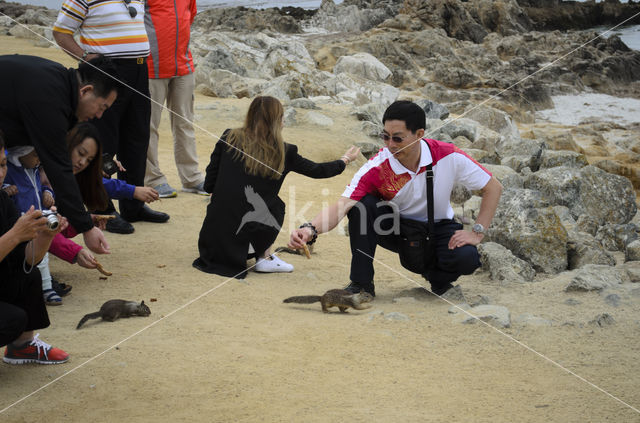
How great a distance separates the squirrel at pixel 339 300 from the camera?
12.6 ft

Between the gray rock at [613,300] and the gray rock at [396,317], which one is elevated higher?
the gray rock at [613,300]

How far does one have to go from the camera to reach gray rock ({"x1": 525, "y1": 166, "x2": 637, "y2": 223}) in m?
7.51

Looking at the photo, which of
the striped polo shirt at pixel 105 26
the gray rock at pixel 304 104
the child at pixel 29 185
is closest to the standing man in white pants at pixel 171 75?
the striped polo shirt at pixel 105 26

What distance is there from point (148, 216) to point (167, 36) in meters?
1.57

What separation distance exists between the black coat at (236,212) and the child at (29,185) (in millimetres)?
1045

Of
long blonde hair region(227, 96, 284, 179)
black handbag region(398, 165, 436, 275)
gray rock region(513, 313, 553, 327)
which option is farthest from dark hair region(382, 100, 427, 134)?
gray rock region(513, 313, 553, 327)

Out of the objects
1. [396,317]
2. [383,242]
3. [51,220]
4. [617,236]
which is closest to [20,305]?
[51,220]

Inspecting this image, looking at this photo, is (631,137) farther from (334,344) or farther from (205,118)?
(334,344)

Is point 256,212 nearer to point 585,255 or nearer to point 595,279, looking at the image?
point 595,279

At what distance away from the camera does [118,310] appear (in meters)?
3.54

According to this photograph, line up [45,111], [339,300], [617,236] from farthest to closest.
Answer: [617,236], [339,300], [45,111]

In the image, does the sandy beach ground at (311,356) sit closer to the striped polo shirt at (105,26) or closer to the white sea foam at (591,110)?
the striped polo shirt at (105,26)

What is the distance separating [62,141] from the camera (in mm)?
3156

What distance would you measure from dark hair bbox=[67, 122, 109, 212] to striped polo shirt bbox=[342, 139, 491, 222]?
1.45m
